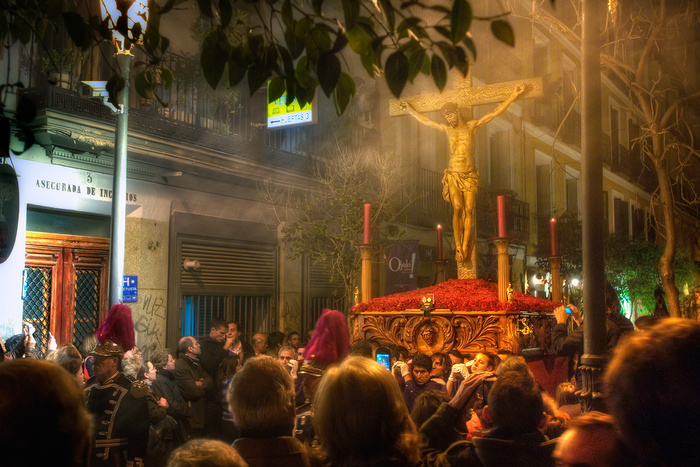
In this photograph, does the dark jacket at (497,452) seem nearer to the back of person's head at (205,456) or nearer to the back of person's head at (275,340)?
the back of person's head at (205,456)

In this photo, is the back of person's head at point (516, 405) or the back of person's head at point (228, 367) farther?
the back of person's head at point (228, 367)

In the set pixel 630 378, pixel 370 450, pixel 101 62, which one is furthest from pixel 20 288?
pixel 630 378

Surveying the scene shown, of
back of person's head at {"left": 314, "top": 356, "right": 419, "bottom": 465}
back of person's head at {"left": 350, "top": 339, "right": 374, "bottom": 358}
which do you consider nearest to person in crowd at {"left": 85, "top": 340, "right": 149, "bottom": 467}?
back of person's head at {"left": 350, "top": 339, "right": 374, "bottom": 358}

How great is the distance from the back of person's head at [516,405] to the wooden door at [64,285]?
9.37 meters

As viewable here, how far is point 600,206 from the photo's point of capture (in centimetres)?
505

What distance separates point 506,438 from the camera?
3.33m

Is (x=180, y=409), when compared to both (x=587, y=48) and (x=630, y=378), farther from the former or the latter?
(x=630, y=378)

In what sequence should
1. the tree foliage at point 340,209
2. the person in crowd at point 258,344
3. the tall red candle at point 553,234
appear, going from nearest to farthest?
the tall red candle at point 553,234
the person in crowd at point 258,344
the tree foliage at point 340,209

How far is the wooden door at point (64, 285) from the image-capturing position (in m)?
11.2

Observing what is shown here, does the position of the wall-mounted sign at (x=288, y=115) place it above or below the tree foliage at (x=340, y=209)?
above

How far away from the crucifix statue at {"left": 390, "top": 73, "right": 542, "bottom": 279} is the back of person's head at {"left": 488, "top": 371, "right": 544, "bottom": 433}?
217 inches

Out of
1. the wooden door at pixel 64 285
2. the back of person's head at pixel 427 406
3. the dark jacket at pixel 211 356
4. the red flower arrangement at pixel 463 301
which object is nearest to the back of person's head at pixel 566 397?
the red flower arrangement at pixel 463 301

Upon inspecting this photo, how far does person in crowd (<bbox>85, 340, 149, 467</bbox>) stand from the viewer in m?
4.88

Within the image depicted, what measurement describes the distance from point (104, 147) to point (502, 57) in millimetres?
13278
